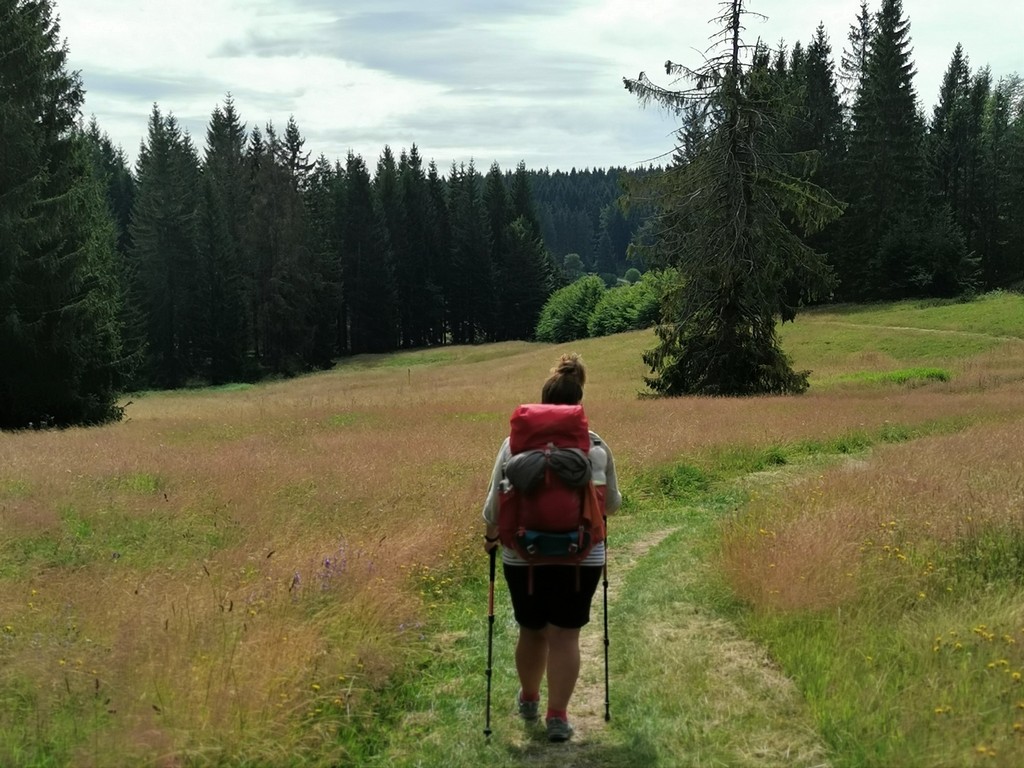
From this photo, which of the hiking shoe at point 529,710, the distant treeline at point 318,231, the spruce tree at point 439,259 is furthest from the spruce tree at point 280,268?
the hiking shoe at point 529,710

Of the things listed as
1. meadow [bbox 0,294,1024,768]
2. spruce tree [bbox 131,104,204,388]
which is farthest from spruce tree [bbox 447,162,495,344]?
meadow [bbox 0,294,1024,768]

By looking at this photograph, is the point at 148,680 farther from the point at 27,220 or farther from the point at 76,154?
the point at 76,154

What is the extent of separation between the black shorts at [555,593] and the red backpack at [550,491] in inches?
5.7

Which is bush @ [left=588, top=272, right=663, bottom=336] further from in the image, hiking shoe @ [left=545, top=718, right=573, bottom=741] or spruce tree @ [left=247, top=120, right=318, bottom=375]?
hiking shoe @ [left=545, top=718, right=573, bottom=741]

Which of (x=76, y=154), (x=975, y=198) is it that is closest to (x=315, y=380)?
(x=76, y=154)

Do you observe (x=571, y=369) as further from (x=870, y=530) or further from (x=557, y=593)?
(x=870, y=530)

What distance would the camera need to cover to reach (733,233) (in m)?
21.7

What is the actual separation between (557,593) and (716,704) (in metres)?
1.19

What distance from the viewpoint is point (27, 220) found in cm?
2134

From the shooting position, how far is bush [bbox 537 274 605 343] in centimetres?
7025

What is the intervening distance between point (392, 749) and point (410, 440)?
9.58 meters

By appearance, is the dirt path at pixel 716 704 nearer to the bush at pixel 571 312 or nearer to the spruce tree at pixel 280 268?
the spruce tree at pixel 280 268

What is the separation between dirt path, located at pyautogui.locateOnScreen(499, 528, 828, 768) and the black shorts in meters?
0.66

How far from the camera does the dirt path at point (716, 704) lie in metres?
4.04
